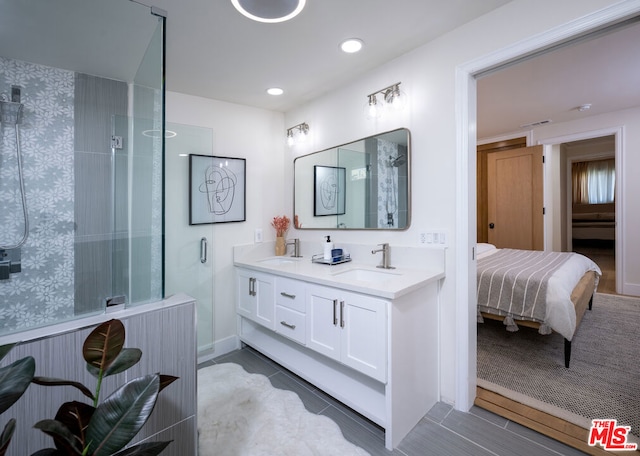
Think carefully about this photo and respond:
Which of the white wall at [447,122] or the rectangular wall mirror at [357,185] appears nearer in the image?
the white wall at [447,122]

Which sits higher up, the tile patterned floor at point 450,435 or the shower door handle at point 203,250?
the shower door handle at point 203,250

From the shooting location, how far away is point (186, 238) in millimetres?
2428

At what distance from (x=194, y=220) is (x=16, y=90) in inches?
52.8

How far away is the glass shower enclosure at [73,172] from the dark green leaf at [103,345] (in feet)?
1.76

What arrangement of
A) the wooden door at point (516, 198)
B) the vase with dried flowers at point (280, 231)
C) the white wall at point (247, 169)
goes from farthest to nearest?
the wooden door at point (516, 198) < the vase with dried flowers at point (280, 231) < the white wall at point (247, 169)

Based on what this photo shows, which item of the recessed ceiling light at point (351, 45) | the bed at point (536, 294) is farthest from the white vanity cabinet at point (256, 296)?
the bed at point (536, 294)

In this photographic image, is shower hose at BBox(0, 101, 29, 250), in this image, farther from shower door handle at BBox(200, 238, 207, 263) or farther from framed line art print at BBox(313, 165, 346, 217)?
framed line art print at BBox(313, 165, 346, 217)

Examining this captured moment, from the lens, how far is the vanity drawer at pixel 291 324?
6.44 feet

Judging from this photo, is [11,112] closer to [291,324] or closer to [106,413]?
[106,413]

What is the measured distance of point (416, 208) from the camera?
203 cm

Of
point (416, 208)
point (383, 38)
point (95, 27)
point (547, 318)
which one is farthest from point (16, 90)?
point (547, 318)

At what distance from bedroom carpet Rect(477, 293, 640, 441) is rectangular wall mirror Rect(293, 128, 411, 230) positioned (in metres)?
1.38

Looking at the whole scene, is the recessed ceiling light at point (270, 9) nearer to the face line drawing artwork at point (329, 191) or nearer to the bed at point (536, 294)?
the face line drawing artwork at point (329, 191)

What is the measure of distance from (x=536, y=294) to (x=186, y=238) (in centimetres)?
288
